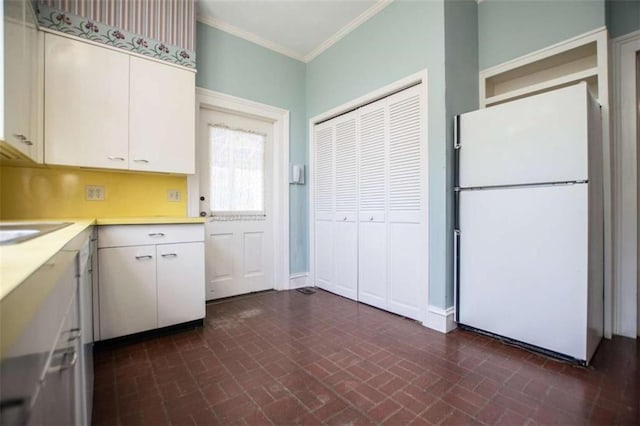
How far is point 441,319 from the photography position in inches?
95.2

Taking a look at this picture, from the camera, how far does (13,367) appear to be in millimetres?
323

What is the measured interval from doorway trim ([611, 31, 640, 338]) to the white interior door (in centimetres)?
327

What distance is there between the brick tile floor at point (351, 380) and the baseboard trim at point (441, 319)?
6 cm

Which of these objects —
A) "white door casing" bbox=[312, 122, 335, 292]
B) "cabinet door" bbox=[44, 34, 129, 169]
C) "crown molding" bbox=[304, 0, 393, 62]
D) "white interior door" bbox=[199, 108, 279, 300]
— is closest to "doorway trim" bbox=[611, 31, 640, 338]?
"crown molding" bbox=[304, 0, 393, 62]

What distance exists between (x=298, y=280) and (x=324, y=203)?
3.48 ft

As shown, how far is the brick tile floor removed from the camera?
4.76 feet

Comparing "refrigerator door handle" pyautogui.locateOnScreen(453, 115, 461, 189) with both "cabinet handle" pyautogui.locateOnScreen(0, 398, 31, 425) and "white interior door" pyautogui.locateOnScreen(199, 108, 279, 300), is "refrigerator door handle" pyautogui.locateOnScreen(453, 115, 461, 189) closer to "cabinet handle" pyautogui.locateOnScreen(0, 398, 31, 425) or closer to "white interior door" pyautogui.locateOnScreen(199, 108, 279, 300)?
"white interior door" pyautogui.locateOnScreen(199, 108, 279, 300)

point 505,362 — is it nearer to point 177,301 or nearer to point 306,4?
point 177,301

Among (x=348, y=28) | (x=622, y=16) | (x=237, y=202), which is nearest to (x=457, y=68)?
(x=622, y=16)

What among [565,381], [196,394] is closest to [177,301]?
[196,394]

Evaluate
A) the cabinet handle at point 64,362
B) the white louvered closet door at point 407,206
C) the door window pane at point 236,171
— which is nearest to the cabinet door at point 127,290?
the door window pane at point 236,171

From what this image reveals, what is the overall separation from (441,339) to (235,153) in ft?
9.28

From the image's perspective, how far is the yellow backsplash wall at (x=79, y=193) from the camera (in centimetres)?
220

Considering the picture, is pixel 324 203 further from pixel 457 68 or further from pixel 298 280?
pixel 457 68
